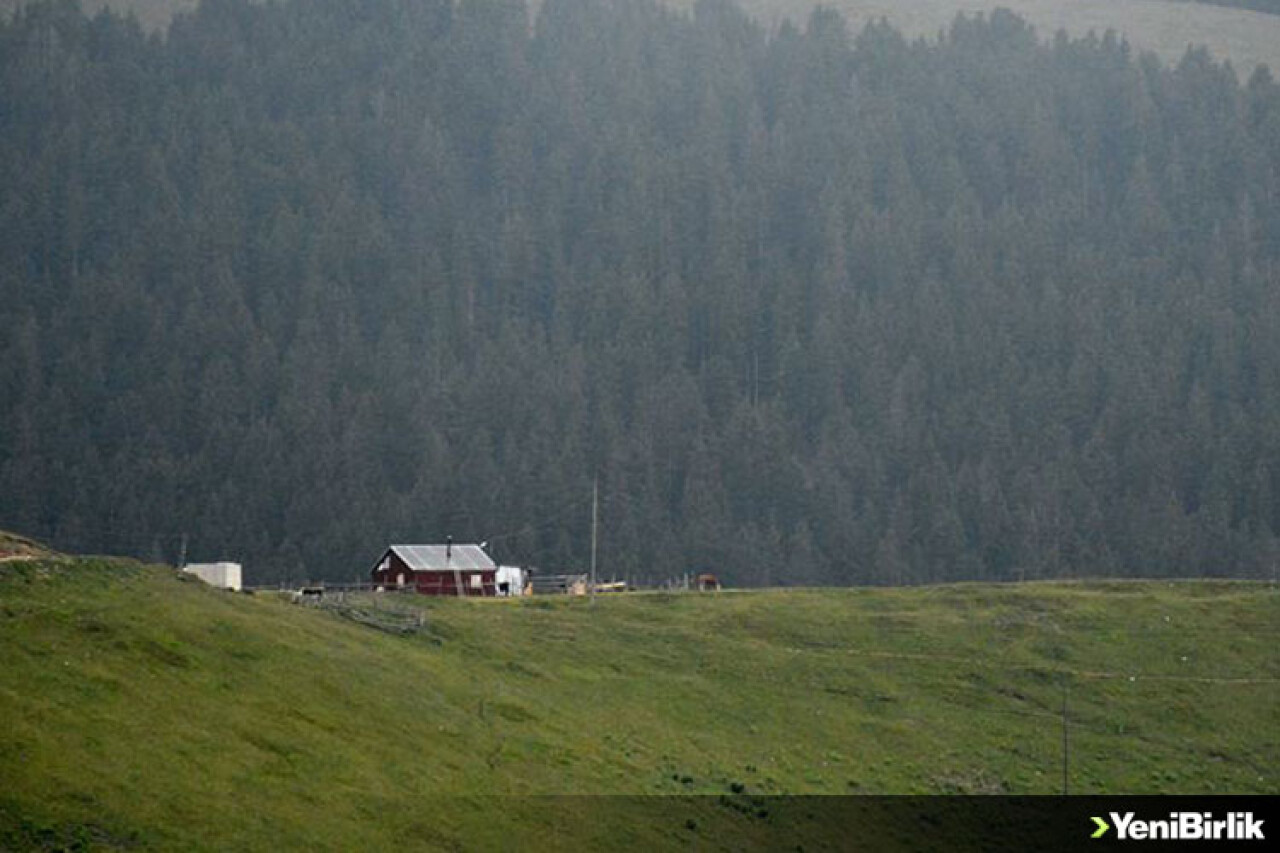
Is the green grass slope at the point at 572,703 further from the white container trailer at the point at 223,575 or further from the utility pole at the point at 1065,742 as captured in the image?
the white container trailer at the point at 223,575

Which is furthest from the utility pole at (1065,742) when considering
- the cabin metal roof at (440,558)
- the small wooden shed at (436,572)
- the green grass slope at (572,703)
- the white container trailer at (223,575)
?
the cabin metal roof at (440,558)

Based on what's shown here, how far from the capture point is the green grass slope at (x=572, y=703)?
58031 mm

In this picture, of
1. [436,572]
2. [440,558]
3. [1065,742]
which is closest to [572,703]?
[1065,742]

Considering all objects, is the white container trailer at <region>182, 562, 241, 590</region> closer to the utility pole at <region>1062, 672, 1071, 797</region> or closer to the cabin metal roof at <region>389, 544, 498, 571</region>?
the cabin metal roof at <region>389, 544, 498, 571</region>

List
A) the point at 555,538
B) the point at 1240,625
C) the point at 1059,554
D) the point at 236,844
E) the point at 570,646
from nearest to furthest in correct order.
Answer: the point at 236,844 → the point at 570,646 → the point at 1240,625 → the point at 555,538 → the point at 1059,554

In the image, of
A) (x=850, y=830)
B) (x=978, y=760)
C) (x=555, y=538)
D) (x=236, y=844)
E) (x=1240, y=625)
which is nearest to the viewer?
(x=236, y=844)

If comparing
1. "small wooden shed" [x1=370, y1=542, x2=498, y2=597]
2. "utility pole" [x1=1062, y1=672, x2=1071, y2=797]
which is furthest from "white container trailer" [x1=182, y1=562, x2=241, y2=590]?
"utility pole" [x1=1062, y1=672, x2=1071, y2=797]

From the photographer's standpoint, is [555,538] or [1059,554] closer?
[555,538]

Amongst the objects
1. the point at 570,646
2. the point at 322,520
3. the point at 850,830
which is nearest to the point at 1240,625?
the point at 570,646

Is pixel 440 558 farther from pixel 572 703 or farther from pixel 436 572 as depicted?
pixel 572 703

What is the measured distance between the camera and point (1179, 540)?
19675cm

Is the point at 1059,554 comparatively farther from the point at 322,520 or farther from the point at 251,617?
the point at 251,617

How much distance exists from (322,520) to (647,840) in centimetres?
12940

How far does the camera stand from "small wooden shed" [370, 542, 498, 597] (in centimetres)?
12788
